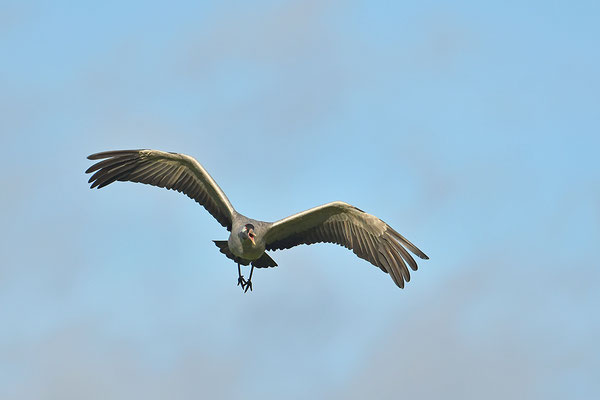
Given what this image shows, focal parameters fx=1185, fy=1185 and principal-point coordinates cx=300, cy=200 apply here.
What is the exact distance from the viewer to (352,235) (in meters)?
25.5

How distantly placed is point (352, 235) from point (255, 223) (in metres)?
2.14

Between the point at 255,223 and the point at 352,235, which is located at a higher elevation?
the point at 352,235

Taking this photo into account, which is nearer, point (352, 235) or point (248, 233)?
point (248, 233)

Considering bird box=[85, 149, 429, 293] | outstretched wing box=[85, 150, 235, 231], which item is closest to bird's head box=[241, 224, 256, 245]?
bird box=[85, 149, 429, 293]

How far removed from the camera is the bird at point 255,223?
81.7ft

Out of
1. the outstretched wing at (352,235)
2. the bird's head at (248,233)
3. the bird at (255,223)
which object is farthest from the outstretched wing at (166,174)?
the outstretched wing at (352,235)

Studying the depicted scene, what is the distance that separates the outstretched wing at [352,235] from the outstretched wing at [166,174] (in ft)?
4.31

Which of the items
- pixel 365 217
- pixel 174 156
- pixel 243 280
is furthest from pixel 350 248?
pixel 174 156

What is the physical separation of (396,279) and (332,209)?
6.54ft

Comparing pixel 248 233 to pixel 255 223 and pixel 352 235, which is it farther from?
pixel 352 235

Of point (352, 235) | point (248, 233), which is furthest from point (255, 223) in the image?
point (352, 235)

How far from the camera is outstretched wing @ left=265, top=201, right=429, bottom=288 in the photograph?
24906mm

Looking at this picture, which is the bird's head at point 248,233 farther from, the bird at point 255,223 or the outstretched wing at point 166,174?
the outstretched wing at point 166,174

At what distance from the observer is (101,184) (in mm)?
25203
